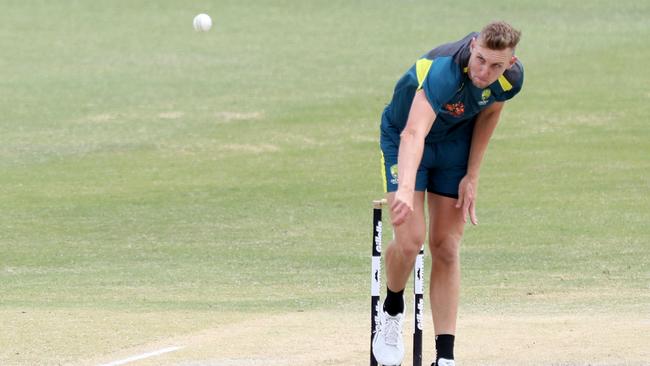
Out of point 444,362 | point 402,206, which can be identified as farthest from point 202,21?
point 402,206

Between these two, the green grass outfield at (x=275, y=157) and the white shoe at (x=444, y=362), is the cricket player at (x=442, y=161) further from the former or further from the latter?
the green grass outfield at (x=275, y=157)

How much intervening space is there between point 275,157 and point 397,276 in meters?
13.7

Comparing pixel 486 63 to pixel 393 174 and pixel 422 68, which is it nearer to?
pixel 422 68

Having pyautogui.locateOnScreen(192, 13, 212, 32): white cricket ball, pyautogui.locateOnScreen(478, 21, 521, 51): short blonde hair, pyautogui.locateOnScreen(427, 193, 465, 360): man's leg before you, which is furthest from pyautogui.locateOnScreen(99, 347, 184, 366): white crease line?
pyautogui.locateOnScreen(192, 13, 212, 32): white cricket ball

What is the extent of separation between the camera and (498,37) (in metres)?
6.62

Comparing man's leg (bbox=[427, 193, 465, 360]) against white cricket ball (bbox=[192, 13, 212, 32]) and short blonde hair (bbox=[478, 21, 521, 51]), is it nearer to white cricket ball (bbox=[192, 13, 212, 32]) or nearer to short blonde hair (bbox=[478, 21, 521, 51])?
short blonde hair (bbox=[478, 21, 521, 51])

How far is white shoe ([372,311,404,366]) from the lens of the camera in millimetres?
7453

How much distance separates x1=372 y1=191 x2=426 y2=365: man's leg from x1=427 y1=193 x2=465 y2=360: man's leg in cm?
20

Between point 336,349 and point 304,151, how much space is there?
43.3 ft

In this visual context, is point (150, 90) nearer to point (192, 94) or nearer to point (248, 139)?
point (192, 94)

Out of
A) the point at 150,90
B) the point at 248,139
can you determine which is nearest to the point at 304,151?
the point at 248,139

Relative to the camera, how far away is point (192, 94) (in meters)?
26.5

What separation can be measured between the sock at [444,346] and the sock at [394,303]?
0.96 feet

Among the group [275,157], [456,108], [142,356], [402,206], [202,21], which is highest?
[202,21]
